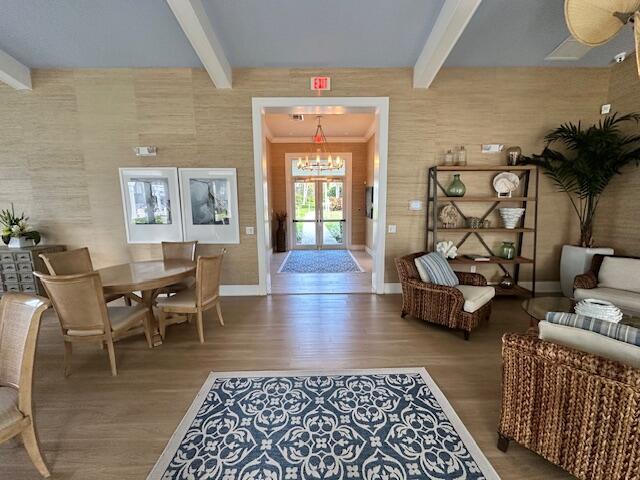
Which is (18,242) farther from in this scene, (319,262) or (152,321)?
(319,262)

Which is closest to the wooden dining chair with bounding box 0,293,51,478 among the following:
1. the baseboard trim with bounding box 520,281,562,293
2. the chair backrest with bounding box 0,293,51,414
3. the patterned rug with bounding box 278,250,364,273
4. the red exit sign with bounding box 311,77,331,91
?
the chair backrest with bounding box 0,293,51,414

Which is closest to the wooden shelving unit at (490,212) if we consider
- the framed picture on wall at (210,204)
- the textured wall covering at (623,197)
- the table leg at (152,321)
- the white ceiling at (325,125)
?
the textured wall covering at (623,197)

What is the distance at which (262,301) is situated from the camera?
4.18 metres

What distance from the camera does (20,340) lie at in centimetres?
154

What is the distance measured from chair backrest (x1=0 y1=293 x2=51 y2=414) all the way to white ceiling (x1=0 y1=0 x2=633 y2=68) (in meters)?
3.25

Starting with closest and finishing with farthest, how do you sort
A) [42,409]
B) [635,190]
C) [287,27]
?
[42,409] < [287,27] < [635,190]

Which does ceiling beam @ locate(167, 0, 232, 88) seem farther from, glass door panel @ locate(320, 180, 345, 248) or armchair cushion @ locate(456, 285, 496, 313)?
glass door panel @ locate(320, 180, 345, 248)

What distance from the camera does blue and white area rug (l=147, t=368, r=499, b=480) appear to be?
1565 mm

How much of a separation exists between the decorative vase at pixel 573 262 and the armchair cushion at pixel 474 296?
5.72ft

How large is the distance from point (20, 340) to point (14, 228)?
365cm

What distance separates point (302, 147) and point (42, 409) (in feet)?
24.3

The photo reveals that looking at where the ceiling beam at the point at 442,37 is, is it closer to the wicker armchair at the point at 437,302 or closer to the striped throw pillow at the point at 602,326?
the wicker armchair at the point at 437,302

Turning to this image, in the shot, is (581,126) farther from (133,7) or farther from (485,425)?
(133,7)

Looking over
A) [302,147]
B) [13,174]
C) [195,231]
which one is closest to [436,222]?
[195,231]
